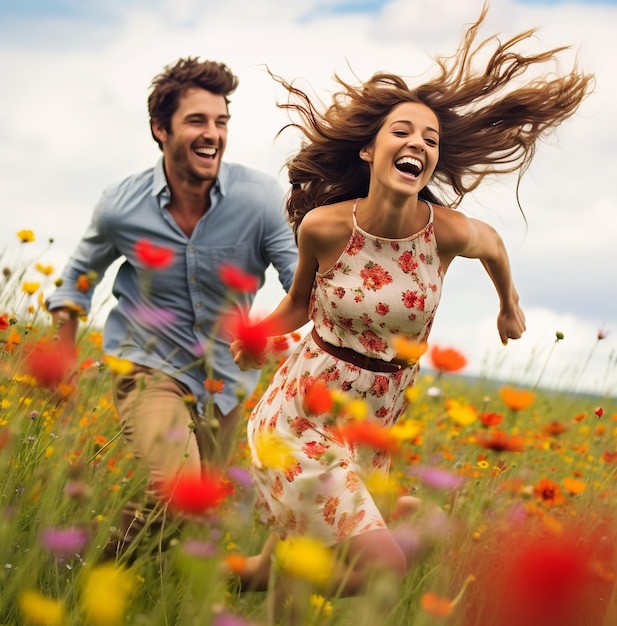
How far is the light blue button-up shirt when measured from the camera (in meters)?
3.75

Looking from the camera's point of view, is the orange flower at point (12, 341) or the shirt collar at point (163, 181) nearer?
the orange flower at point (12, 341)

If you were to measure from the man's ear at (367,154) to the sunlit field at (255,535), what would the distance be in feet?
2.69

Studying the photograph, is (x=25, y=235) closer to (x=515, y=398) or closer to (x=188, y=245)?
(x=188, y=245)

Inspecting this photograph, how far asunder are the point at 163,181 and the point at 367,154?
1281mm

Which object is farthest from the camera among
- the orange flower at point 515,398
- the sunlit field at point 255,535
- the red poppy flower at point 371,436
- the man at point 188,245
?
the man at point 188,245

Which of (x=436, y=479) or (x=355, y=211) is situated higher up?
(x=355, y=211)

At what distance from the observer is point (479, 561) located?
240cm

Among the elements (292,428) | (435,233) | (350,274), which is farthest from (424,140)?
(292,428)

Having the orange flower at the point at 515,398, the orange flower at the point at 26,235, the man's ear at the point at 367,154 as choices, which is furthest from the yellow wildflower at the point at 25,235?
the orange flower at the point at 515,398

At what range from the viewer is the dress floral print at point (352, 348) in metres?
2.59

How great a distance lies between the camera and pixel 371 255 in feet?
9.05

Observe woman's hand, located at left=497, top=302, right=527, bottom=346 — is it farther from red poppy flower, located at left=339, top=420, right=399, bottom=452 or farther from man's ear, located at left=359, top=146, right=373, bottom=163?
red poppy flower, located at left=339, top=420, right=399, bottom=452

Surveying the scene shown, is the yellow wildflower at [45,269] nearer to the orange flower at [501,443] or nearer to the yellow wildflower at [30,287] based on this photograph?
the yellow wildflower at [30,287]

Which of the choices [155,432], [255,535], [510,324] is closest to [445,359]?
[510,324]
